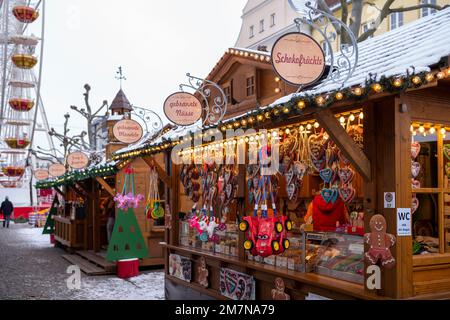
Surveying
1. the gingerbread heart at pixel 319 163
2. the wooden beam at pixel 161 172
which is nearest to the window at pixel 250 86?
the wooden beam at pixel 161 172

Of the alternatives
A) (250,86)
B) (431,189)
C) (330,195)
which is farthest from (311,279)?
(250,86)

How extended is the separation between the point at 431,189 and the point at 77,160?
50.4ft

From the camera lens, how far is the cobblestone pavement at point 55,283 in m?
10.4

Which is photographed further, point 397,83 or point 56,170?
point 56,170

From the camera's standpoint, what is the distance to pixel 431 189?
221 inches

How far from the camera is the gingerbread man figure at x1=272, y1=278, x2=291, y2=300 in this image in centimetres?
661

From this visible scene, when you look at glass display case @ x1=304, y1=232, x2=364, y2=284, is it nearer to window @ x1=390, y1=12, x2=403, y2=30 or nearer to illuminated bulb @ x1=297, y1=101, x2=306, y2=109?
illuminated bulb @ x1=297, y1=101, x2=306, y2=109

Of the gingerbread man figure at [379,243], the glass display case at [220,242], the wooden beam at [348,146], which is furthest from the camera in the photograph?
the glass display case at [220,242]

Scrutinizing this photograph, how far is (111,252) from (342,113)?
8.53 metres

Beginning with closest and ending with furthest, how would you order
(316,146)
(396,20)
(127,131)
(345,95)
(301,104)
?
(345,95) → (301,104) → (316,146) → (127,131) → (396,20)

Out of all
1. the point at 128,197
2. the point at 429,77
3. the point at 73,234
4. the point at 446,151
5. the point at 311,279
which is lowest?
the point at 73,234

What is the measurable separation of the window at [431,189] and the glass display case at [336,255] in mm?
608

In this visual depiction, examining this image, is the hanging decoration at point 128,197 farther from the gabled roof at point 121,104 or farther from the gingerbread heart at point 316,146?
the gabled roof at point 121,104

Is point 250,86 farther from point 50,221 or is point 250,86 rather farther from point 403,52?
point 50,221
